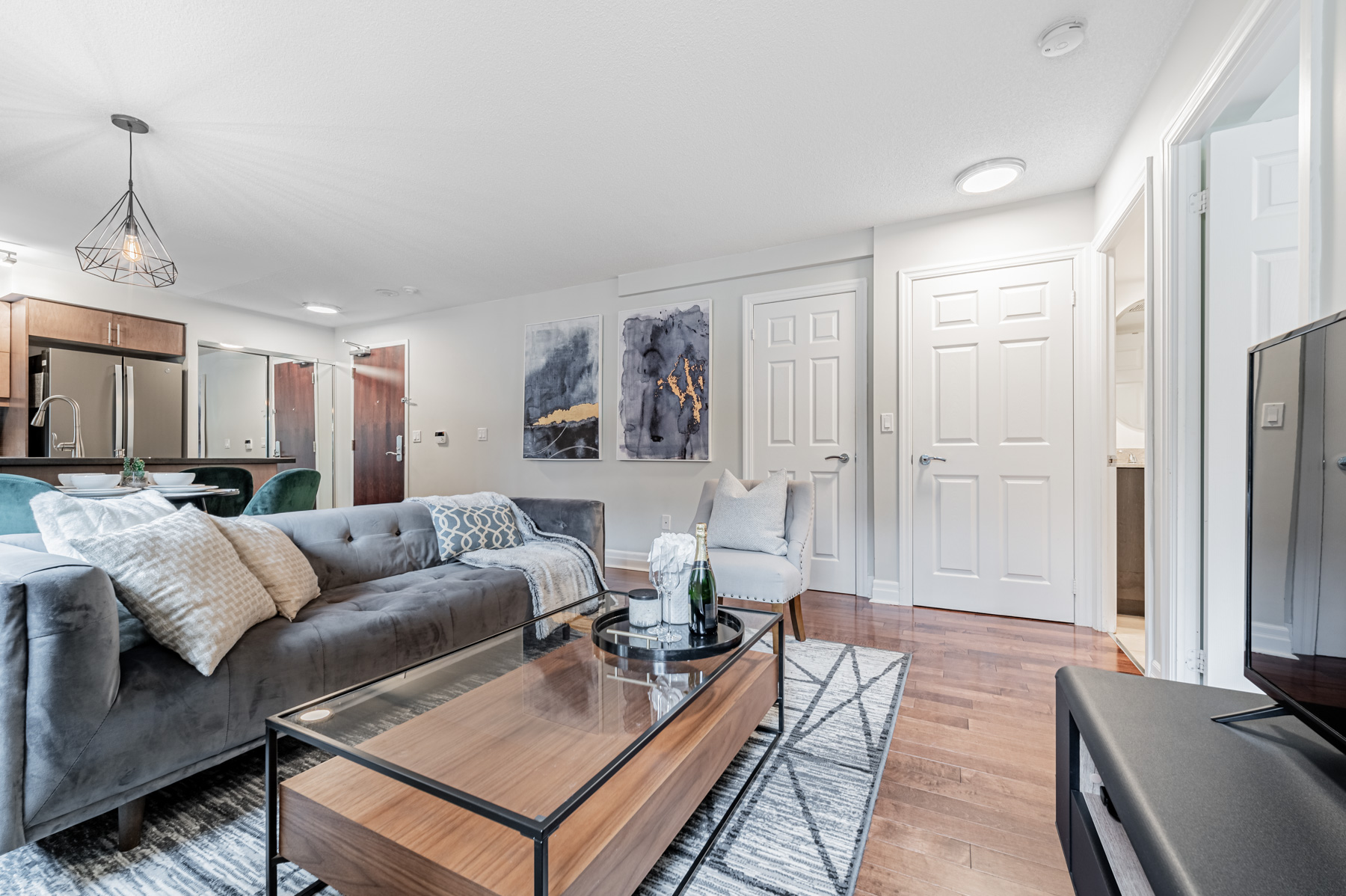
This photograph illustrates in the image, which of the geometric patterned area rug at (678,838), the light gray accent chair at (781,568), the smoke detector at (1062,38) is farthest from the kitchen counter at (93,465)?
the smoke detector at (1062,38)

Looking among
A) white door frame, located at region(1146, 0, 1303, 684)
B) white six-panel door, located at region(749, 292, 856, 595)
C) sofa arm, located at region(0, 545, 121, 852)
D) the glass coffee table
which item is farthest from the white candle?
white six-panel door, located at region(749, 292, 856, 595)

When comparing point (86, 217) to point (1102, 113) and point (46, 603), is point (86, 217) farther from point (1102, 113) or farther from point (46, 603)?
point (1102, 113)

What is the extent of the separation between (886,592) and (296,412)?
5.94 metres

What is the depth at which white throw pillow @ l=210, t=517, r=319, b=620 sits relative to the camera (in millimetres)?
1796

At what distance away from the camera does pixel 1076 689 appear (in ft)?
3.74

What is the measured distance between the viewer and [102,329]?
466cm

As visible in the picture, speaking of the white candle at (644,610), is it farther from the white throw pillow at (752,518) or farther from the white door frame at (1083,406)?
the white door frame at (1083,406)

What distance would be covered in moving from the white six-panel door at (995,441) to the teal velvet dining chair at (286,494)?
3420mm

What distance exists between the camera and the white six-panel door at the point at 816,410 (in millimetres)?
3789

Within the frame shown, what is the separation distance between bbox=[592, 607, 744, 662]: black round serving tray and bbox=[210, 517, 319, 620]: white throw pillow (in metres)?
0.99

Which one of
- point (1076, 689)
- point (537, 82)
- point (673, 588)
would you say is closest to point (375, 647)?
point (673, 588)

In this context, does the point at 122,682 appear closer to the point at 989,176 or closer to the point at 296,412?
the point at 989,176

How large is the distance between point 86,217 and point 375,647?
371 cm

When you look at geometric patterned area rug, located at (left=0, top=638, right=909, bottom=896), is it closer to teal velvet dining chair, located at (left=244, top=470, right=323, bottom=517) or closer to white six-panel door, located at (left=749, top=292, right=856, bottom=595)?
teal velvet dining chair, located at (left=244, top=470, right=323, bottom=517)
